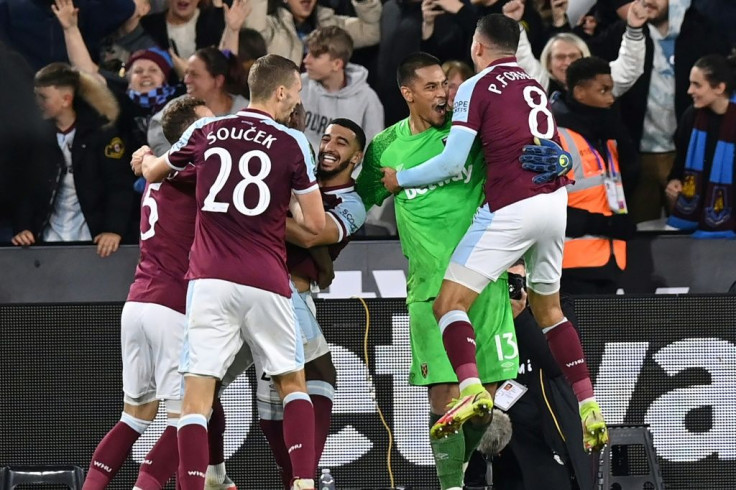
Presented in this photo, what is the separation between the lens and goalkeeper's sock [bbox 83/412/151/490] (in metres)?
6.88

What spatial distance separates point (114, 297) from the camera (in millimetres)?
9797

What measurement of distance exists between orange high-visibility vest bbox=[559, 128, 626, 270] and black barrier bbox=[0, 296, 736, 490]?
130 cm

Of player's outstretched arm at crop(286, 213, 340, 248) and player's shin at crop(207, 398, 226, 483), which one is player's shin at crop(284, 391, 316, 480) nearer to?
player's shin at crop(207, 398, 226, 483)

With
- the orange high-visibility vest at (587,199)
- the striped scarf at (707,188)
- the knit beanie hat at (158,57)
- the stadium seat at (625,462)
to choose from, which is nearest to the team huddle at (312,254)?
the stadium seat at (625,462)

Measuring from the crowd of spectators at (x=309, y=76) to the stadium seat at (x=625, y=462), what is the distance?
9.05 ft

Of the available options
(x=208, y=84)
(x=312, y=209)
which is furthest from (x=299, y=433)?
(x=208, y=84)

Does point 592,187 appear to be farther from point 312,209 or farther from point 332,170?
point 312,209

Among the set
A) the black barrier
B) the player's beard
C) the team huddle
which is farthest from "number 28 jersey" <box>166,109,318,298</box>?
the black barrier

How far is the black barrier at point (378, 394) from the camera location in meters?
7.99

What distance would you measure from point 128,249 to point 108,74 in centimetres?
139

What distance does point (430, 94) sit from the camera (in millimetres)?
7363

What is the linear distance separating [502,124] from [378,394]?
6.86 feet

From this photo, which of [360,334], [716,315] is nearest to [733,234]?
[716,315]

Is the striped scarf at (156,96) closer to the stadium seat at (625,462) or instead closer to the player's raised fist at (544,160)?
the player's raised fist at (544,160)
